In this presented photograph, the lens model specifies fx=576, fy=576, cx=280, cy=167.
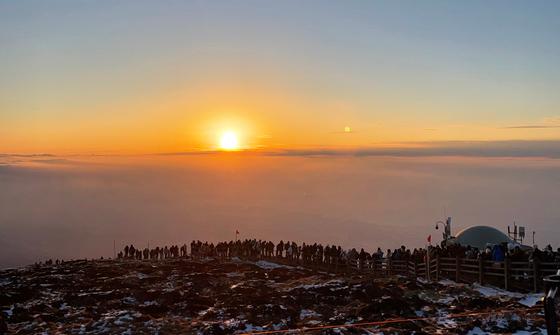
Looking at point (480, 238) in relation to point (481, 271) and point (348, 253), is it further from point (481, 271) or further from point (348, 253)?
point (481, 271)

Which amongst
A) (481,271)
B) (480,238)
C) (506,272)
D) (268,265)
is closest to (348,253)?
(268,265)

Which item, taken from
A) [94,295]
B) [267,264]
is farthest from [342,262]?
[94,295]

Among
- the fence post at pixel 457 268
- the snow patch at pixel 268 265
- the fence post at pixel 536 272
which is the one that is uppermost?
the fence post at pixel 536 272

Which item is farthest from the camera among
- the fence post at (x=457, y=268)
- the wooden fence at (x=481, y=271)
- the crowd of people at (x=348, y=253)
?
the fence post at (x=457, y=268)

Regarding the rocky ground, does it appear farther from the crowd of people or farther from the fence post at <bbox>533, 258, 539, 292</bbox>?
the crowd of people

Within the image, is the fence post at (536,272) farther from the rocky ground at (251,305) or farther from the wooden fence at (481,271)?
the rocky ground at (251,305)

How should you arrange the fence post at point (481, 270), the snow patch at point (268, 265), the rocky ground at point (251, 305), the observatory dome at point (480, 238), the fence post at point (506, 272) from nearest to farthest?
the rocky ground at point (251, 305) → the fence post at point (506, 272) → the fence post at point (481, 270) → the snow patch at point (268, 265) → the observatory dome at point (480, 238)

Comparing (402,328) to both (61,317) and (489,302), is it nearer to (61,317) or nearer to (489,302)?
(489,302)

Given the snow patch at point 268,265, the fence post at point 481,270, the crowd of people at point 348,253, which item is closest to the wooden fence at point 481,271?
the fence post at point 481,270
